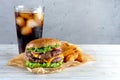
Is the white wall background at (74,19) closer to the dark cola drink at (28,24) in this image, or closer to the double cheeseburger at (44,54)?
the dark cola drink at (28,24)

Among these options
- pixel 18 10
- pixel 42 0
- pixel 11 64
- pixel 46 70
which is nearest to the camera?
pixel 46 70

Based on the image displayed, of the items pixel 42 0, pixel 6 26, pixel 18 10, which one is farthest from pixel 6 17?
pixel 18 10

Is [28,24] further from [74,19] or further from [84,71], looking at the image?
[74,19]

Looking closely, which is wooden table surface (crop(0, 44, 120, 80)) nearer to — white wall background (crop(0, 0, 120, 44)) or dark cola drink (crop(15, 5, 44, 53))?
dark cola drink (crop(15, 5, 44, 53))

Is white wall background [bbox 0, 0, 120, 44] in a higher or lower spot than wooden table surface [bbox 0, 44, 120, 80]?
lower

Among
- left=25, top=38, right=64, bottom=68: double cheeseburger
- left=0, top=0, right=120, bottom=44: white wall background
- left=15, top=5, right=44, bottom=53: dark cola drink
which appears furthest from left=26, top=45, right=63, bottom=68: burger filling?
left=0, top=0, right=120, bottom=44: white wall background

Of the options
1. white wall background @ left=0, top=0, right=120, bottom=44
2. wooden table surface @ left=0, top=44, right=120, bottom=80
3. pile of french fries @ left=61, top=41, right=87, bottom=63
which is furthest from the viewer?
white wall background @ left=0, top=0, right=120, bottom=44

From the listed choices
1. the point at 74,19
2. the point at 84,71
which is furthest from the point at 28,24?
the point at 74,19

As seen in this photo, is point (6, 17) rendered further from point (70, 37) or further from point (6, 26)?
point (70, 37)
